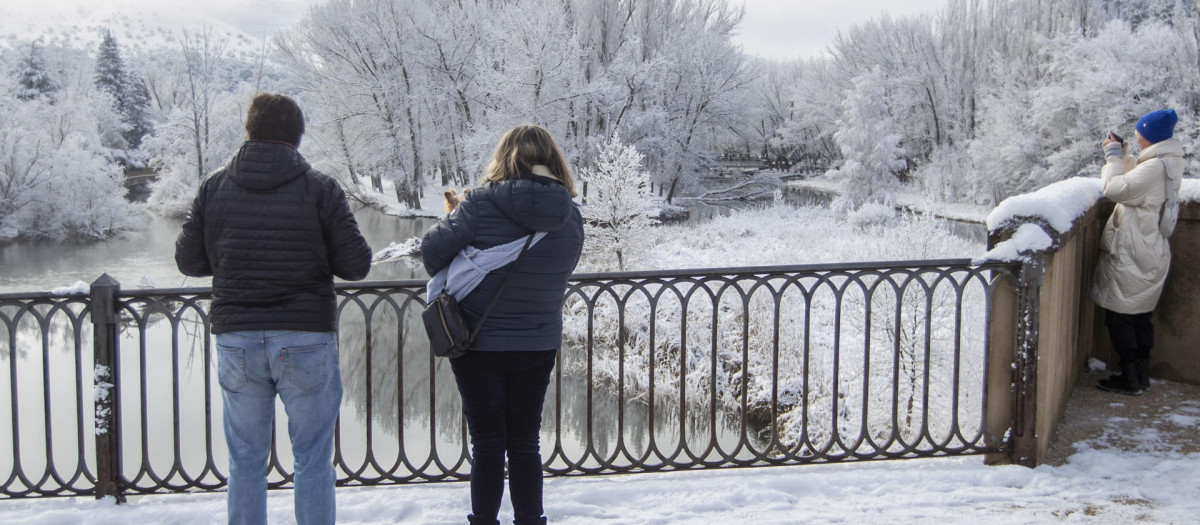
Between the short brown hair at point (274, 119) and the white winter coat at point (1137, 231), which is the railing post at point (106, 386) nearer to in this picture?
the short brown hair at point (274, 119)

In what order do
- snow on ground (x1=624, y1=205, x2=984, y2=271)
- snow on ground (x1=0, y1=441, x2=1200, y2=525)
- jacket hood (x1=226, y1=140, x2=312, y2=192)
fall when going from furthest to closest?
snow on ground (x1=624, y1=205, x2=984, y2=271) → snow on ground (x1=0, y1=441, x2=1200, y2=525) → jacket hood (x1=226, y1=140, x2=312, y2=192)

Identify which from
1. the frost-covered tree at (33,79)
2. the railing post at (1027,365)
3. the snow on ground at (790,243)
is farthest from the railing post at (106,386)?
the frost-covered tree at (33,79)

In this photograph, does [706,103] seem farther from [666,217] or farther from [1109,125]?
[1109,125]

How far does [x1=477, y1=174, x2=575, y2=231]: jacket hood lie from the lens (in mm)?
2646

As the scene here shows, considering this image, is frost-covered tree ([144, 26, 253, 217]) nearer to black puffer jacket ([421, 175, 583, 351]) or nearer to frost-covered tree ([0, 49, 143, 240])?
frost-covered tree ([0, 49, 143, 240])

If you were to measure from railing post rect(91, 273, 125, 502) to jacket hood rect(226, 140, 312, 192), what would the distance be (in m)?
1.22

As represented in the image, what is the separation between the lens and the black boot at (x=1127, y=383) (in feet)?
16.3

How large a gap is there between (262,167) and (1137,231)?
4.52 meters

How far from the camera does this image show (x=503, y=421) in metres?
2.82

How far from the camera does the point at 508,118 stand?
29.8 m

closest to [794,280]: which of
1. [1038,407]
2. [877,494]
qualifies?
[877,494]

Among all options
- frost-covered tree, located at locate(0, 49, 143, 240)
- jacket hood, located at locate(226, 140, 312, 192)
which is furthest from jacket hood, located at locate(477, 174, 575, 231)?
frost-covered tree, located at locate(0, 49, 143, 240)

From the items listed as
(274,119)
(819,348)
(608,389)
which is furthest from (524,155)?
(819,348)

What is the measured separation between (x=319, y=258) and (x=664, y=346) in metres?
13.8
